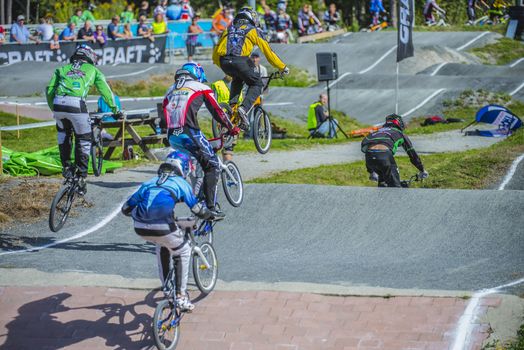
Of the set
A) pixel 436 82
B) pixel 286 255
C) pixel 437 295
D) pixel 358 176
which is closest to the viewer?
pixel 437 295

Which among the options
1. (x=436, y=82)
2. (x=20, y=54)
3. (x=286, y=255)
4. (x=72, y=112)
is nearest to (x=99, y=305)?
(x=286, y=255)

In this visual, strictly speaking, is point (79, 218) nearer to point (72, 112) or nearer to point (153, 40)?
point (72, 112)

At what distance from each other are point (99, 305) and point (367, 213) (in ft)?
14.6

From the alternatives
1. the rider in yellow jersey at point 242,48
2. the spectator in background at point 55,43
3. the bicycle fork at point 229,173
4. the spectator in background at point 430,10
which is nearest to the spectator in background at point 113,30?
the spectator in background at point 55,43

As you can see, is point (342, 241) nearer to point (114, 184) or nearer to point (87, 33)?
point (114, 184)

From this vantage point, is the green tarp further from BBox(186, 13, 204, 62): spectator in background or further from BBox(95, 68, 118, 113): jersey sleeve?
BBox(186, 13, 204, 62): spectator in background

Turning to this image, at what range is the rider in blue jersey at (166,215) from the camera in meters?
8.89

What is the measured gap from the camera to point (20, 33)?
32.4 metres

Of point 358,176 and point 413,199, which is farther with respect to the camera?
point 358,176

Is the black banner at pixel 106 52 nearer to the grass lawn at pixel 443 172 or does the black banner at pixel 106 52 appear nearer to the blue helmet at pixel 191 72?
the grass lawn at pixel 443 172

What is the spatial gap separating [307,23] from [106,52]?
1004 cm

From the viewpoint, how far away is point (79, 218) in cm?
1348

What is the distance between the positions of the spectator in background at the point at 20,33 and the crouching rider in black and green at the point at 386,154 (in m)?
20.4

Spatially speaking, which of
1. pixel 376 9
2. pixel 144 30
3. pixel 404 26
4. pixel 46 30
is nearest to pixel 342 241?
pixel 404 26
